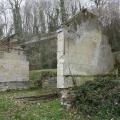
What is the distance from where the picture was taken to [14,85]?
18.1m

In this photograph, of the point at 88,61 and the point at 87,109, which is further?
the point at 88,61

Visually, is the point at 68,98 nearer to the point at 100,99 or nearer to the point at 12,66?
the point at 100,99

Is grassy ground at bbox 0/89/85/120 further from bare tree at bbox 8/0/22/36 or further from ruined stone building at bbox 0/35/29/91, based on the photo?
bare tree at bbox 8/0/22/36

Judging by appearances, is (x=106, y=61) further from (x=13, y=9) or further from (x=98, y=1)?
(x=13, y=9)

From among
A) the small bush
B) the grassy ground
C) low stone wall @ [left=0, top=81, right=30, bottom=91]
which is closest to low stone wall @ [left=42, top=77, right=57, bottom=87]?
low stone wall @ [left=0, top=81, right=30, bottom=91]

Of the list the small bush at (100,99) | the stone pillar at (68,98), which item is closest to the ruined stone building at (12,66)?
the stone pillar at (68,98)

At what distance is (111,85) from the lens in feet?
29.9

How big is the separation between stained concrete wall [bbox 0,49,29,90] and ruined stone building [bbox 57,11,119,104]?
7.42 meters

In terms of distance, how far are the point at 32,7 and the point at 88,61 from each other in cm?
3078

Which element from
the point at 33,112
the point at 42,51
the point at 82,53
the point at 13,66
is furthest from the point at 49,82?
the point at 42,51

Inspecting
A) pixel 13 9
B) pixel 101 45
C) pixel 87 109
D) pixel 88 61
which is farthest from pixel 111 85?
pixel 13 9

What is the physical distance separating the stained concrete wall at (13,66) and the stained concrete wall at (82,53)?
24.4 ft

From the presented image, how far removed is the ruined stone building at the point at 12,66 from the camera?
17.7m

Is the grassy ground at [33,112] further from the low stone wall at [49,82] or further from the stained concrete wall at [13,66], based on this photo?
the low stone wall at [49,82]
